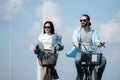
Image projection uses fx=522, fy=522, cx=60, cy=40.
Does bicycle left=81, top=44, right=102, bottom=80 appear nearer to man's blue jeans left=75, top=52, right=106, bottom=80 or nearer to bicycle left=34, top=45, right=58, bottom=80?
man's blue jeans left=75, top=52, right=106, bottom=80

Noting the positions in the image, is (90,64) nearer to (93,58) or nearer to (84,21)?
(93,58)

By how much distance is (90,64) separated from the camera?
11781 millimetres

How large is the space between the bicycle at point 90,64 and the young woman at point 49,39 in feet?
2.60

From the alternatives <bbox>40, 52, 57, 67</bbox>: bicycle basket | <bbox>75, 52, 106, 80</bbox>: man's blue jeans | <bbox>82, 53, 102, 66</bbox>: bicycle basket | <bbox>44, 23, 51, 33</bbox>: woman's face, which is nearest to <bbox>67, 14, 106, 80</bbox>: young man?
<bbox>75, 52, 106, 80</bbox>: man's blue jeans

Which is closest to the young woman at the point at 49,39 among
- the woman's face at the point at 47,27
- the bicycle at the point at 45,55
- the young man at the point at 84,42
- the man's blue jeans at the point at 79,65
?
the woman's face at the point at 47,27

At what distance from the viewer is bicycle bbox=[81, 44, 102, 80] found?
38.4ft

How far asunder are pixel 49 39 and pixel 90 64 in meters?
1.20

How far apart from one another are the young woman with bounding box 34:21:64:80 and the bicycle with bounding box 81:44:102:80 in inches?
31.3

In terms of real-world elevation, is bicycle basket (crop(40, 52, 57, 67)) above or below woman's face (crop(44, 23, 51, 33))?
below

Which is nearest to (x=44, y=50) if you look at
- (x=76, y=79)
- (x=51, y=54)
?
(x=51, y=54)

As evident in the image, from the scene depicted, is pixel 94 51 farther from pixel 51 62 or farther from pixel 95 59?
pixel 51 62

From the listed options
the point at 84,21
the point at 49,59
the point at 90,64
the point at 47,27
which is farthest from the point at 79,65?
the point at 47,27

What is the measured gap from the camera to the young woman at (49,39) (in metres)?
12.3

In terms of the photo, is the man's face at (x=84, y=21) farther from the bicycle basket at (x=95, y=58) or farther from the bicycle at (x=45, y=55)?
the bicycle at (x=45, y=55)
